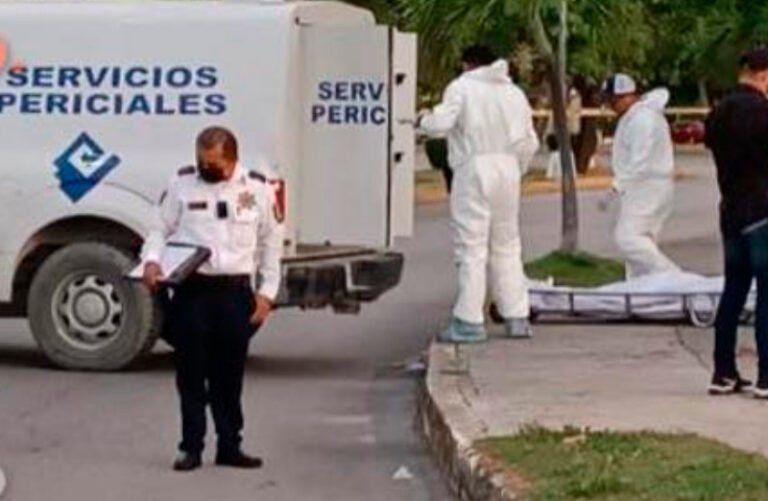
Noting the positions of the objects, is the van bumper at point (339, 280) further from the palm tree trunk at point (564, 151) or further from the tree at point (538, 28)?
the palm tree trunk at point (564, 151)

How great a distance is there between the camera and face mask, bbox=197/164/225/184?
11.1 meters

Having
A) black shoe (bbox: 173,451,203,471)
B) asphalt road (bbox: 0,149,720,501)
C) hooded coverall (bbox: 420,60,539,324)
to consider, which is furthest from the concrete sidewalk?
black shoe (bbox: 173,451,203,471)

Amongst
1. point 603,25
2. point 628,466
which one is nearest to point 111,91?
point 628,466

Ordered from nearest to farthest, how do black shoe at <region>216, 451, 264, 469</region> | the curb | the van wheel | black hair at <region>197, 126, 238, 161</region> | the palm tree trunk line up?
1. the curb
2. black hair at <region>197, 126, 238, 161</region>
3. black shoe at <region>216, 451, 264, 469</region>
4. the van wheel
5. the palm tree trunk

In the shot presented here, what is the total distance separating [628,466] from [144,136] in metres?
5.95

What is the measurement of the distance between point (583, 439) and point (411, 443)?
220cm

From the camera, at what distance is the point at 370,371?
1538cm

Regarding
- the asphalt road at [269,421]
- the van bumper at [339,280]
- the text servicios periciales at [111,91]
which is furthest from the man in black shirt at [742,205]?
the text servicios periciales at [111,91]

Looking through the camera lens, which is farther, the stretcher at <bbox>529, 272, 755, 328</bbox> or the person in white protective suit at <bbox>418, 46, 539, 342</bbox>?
the stretcher at <bbox>529, 272, 755, 328</bbox>

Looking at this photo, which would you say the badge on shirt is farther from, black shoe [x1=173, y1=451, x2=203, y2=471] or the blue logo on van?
the blue logo on van

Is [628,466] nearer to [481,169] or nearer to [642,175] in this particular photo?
[481,169]

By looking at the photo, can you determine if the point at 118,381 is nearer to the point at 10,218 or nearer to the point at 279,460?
the point at 10,218

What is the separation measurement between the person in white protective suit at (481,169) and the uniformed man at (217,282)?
11.9ft

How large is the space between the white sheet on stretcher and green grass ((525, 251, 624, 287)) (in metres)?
3.00
